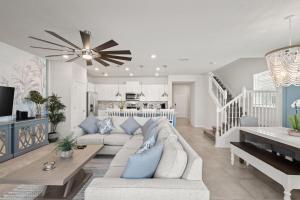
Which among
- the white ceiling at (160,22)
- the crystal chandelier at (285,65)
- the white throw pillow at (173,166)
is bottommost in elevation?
the white throw pillow at (173,166)

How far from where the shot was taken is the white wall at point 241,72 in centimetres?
643

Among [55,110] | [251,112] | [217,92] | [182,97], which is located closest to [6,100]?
[55,110]

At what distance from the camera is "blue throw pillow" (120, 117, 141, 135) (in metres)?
4.46

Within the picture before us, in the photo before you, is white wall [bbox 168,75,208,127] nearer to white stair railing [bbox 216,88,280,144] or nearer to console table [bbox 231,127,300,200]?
white stair railing [bbox 216,88,280,144]

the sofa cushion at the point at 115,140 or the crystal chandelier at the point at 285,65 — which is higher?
the crystal chandelier at the point at 285,65

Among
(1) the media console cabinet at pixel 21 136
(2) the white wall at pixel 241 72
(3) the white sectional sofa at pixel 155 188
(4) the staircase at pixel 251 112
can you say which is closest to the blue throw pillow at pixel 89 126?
(1) the media console cabinet at pixel 21 136

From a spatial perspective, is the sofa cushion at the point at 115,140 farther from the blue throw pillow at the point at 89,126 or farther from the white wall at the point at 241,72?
the white wall at the point at 241,72

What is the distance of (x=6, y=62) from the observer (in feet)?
14.4

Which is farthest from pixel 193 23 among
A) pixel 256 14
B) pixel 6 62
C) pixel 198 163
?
pixel 6 62

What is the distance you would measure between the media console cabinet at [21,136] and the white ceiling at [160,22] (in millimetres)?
2007

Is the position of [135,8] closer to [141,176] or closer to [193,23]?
[193,23]

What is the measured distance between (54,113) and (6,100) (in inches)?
68.9

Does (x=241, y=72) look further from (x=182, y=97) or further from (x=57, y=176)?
(x=57, y=176)

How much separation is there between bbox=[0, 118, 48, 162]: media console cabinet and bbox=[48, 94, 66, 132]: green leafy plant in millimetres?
521
